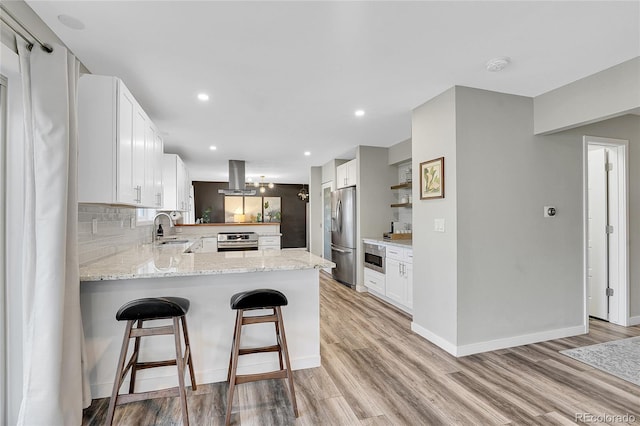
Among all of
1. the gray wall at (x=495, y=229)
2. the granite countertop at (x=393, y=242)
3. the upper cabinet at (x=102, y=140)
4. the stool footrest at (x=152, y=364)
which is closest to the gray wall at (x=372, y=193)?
the granite countertop at (x=393, y=242)

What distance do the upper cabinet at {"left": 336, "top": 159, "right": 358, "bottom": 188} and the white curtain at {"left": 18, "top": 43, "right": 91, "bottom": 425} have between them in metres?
4.01

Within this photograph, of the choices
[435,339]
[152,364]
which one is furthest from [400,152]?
[152,364]

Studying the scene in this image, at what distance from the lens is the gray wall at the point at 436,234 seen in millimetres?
2729

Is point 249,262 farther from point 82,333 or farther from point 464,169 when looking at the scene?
point 464,169

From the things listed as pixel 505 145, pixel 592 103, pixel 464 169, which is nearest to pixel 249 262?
pixel 464 169

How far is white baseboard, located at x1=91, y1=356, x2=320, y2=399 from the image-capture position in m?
2.06

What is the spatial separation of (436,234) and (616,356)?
1793 mm

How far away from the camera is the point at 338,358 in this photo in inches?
104

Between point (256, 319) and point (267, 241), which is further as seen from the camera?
point (267, 241)

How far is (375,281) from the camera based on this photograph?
15.0ft

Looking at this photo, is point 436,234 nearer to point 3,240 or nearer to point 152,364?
point 152,364

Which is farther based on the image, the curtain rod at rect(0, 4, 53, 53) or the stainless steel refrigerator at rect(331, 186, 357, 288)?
the stainless steel refrigerator at rect(331, 186, 357, 288)

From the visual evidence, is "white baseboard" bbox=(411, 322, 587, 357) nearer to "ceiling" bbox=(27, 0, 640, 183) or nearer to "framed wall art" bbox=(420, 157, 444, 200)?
"framed wall art" bbox=(420, 157, 444, 200)

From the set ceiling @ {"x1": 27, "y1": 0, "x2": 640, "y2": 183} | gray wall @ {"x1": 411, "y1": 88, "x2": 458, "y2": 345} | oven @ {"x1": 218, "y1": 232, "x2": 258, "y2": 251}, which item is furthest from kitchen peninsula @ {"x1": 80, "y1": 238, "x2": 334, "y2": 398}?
oven @ {"x1": 218, "y1": 232, "x2": 258, "y2": 251}
